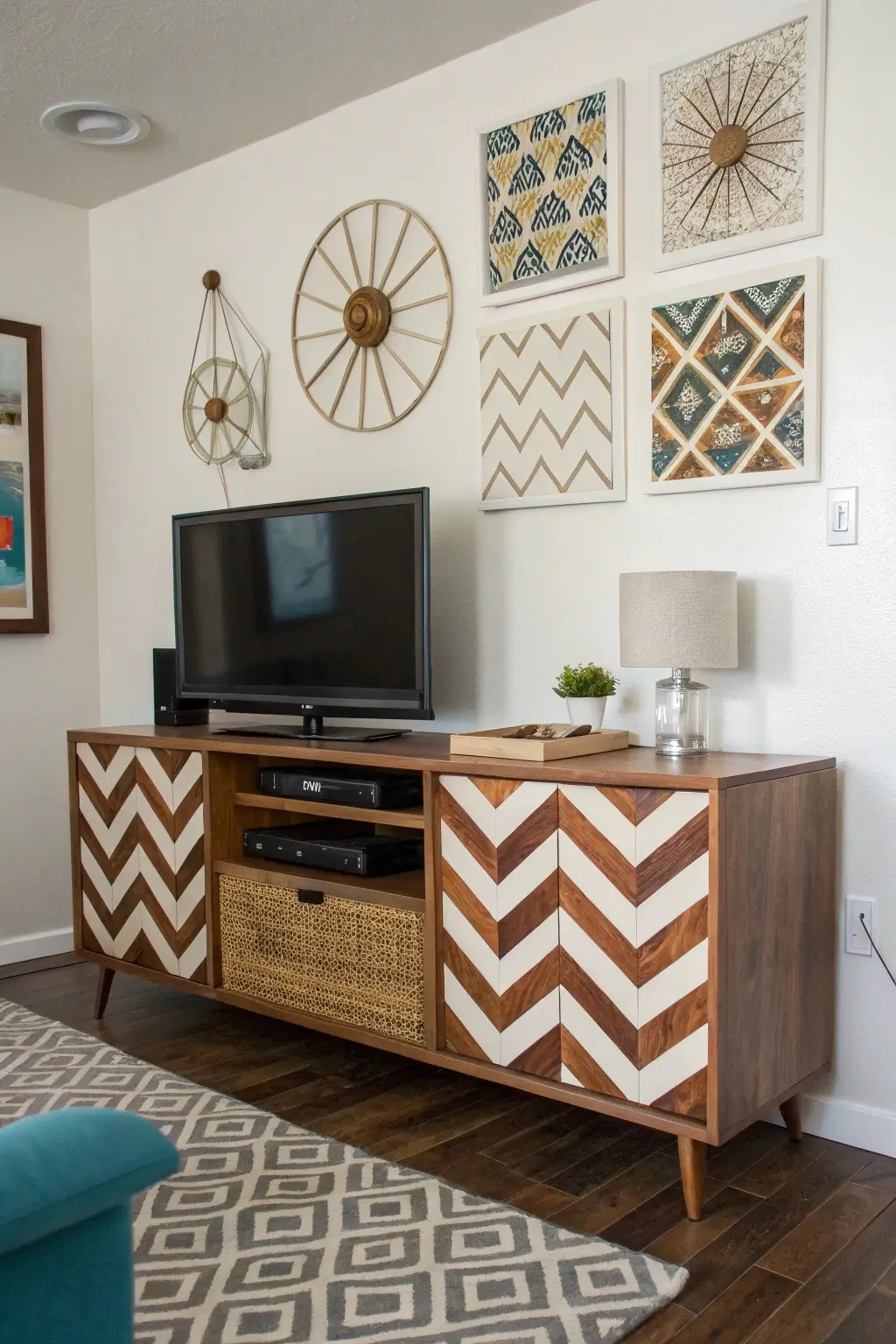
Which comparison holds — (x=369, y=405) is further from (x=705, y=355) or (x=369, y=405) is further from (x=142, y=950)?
(x=142, y=950)

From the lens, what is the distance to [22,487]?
384 centimetres

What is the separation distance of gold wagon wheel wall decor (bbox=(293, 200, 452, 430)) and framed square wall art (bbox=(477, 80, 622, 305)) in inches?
8.0

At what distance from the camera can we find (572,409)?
2.68 meters

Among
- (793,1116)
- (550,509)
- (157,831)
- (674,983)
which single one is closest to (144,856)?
(157,831)

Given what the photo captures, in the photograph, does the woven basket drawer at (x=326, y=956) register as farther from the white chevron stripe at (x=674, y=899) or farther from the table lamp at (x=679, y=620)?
the table lamp at (x=679, y=620)

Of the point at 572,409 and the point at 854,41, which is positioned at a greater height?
the point at 854,41

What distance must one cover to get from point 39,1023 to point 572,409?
6.78ft

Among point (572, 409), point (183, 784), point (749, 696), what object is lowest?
point (183, 784)

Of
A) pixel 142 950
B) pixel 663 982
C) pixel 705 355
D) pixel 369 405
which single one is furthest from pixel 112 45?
pixel 663 982

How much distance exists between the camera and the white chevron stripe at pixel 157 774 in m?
3.02

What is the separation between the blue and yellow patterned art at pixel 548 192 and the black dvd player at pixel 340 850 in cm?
135

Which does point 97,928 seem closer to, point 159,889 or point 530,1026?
point 159,889

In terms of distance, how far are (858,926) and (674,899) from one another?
0.51 metres

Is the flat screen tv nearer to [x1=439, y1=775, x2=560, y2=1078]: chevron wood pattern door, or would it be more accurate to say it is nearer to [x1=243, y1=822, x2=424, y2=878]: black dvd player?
[x1=243, y1=822, x2=424, y2=878]: black dvd player
